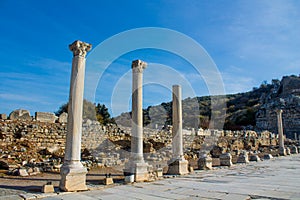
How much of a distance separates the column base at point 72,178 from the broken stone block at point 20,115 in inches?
442

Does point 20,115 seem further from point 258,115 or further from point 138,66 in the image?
point 258,115

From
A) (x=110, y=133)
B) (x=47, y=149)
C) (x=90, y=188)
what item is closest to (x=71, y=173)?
(x=90, y=188)

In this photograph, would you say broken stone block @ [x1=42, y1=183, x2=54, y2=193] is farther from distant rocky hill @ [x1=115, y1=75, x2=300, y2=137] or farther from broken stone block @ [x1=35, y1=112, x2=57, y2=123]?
distant rocky hill @ [x1=115, y1=75, x2=300, y2=137]

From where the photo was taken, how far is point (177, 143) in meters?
12.7

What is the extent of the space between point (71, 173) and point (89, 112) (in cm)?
3494

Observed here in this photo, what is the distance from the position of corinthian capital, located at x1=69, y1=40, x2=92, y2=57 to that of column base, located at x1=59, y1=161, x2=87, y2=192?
3682mm

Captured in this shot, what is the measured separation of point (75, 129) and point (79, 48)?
2762mm

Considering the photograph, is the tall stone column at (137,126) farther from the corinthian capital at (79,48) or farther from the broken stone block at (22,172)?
the broken stone block at (22,172)

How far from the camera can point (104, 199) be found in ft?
21.4

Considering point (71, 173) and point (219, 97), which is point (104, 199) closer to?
point (71, 173)

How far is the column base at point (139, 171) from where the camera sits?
32.1 ft

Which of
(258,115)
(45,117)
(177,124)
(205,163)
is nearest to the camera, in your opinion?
(177,124)

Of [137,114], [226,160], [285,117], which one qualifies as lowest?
[226,160]

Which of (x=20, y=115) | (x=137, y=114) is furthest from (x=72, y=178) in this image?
(x=20, y=115)
